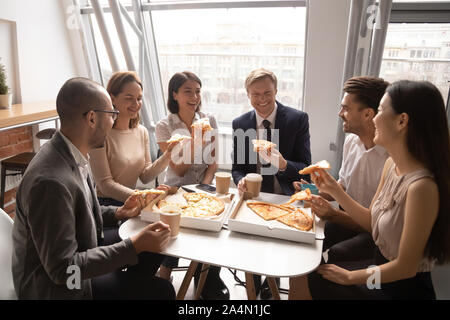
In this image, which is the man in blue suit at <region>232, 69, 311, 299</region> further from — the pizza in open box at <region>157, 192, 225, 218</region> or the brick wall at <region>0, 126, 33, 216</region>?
the brick wall at <region>0, 126, 33, 216</region>

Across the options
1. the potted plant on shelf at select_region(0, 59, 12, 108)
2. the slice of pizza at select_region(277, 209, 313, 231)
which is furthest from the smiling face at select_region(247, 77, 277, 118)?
the potted plant on shelf at select_region(0, 59, 12, 108)

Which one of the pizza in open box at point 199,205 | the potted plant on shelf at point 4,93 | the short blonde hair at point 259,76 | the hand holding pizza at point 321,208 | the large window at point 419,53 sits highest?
the large window at point 419,53

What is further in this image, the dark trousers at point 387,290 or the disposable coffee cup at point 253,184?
the disposable coffee cup at point 253,184

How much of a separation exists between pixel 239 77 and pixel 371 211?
284 centimetres

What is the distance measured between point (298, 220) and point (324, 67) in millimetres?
2120

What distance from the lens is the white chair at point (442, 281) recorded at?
1928mm

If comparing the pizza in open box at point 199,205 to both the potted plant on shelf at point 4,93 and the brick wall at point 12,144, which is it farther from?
the brick wall at point 12,144

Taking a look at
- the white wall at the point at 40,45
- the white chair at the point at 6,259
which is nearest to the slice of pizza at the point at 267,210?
the white chair at the point at 6,259

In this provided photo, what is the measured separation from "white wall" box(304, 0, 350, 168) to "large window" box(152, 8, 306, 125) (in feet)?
1.43

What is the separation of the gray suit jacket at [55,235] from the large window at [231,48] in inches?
116

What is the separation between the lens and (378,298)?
144cm

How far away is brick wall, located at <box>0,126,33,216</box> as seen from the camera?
342 centimetres

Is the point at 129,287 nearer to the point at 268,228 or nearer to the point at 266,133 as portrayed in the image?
the point at 268,228
